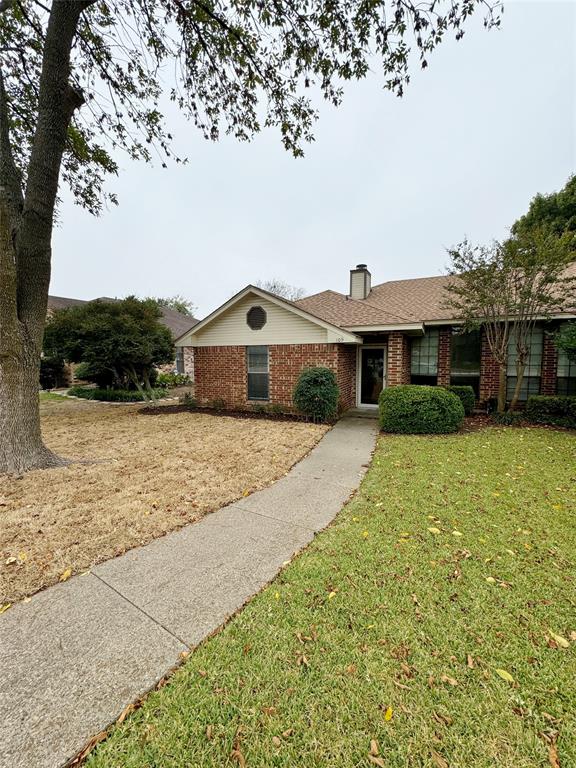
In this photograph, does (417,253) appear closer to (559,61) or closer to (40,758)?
(559,61)

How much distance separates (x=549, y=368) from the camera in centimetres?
945

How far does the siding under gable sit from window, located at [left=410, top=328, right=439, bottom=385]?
11.5ft

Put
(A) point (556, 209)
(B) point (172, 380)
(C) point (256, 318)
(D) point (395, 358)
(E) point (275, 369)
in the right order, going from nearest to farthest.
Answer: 1. (D) point (395, 358)
2. (E) point (275, 369)
3. (C) point (256, 318)
4. (A) point (556, 209)
5. (B) point (172, 380)

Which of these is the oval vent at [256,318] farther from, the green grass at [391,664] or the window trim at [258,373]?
the green grass at [391,664]

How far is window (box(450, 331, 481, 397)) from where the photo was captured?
10.2 metres

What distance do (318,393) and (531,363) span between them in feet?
21.7

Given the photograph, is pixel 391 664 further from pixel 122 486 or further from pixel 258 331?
pixel 258 331

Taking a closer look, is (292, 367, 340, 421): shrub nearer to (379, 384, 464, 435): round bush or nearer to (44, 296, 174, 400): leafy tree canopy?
(379, 384, 464, 435): round bush

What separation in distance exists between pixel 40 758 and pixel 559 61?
13.3 m

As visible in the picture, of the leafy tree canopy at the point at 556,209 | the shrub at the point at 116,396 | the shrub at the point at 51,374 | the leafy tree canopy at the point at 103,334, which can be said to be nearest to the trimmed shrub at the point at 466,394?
the leafy tree canopy at the point at 103,334

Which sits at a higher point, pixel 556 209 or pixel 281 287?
pixel 281 287

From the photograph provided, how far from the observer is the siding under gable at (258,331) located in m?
9.97

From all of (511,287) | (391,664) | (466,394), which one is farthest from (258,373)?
(391,664)

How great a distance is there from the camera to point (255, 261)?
35.8m
